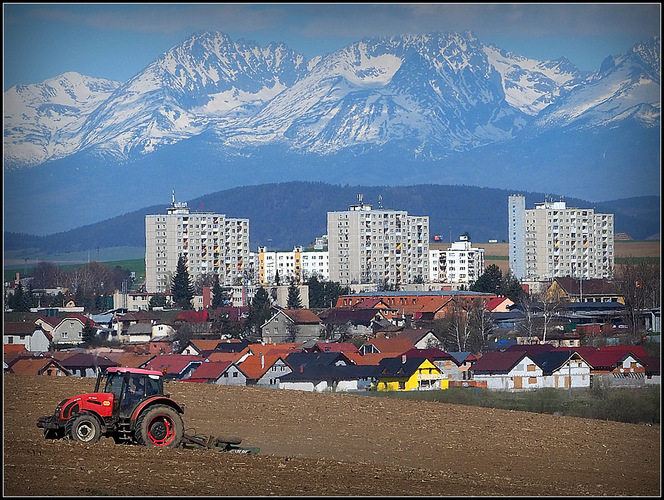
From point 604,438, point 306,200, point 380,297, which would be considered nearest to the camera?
point 604,438

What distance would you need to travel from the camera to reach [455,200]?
151 metres

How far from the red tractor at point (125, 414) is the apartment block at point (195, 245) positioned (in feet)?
190

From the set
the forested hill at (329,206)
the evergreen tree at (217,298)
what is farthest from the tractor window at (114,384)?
the forested hill at (329,206)

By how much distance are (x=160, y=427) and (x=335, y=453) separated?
1920 mm

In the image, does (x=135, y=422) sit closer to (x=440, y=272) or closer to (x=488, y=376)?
(x=488, y=376)

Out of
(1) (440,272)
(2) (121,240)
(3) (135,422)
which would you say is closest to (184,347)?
(3) (135,422)

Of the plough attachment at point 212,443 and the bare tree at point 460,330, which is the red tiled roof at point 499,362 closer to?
the bare tree at point 460,330

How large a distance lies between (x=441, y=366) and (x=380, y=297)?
2332cm

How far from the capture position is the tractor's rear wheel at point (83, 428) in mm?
9570

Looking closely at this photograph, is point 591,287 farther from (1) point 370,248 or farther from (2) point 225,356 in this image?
(1) point 370,248

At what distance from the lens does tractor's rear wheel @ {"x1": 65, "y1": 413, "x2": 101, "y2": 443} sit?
377 inches

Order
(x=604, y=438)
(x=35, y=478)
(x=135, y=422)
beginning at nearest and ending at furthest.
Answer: (x=35, y=478)
(x=135, y=422)
(x=604, y=438)

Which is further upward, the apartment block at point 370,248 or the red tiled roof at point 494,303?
the apartment block at point 370,248

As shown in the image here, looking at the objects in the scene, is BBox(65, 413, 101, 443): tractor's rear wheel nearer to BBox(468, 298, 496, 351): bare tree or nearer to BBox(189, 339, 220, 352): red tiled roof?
BBox(189, 339, 220, 352): red tiled roof
